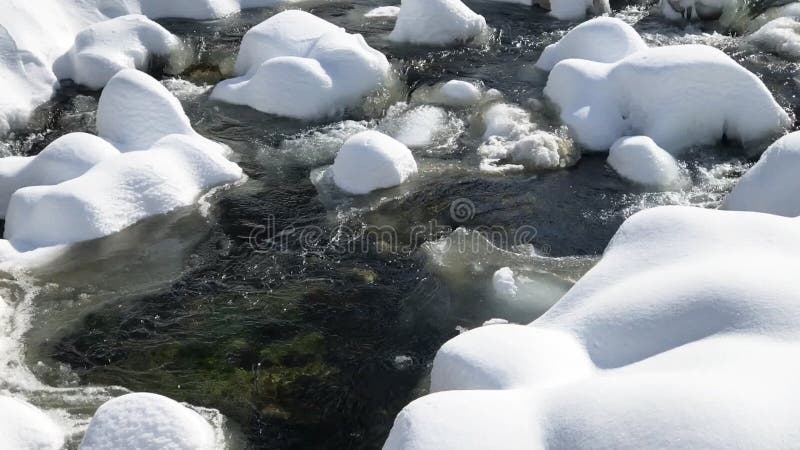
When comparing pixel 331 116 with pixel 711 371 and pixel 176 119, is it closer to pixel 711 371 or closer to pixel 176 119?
pixel 176 119

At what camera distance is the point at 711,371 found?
608cm

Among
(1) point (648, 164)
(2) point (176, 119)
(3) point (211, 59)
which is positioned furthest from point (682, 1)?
(2) point (176, 119)

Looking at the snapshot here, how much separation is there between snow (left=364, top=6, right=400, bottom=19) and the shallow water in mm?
4117

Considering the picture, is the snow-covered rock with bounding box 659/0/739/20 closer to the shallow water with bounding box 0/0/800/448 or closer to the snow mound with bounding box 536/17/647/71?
the snow mound with bounding box 536/17/647/71

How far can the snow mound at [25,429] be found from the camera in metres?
6.73

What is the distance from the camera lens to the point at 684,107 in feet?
38.1

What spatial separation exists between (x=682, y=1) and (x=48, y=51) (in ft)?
35.8

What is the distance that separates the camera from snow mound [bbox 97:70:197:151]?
1138cm

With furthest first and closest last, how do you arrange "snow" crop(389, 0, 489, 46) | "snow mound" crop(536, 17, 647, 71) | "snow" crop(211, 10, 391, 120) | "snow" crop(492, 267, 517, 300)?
1. "snow" crop(389, 0, 489, 46)
2. "snow mound" crop(536, 17, 647, 71)
3. "snow" crop(211, 10, 391, 120)
4. "snow" crop(492, 267, 517, 300)

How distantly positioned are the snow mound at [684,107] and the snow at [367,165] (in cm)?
276

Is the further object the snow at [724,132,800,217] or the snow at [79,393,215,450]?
the snow at [724,132,800,217]

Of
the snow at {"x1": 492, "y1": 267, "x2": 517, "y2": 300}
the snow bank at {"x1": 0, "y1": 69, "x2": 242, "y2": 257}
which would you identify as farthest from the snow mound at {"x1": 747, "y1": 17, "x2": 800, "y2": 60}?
the snow bank at {"x1": 0, "y1": 69, "x2": 242, "y2": 257}

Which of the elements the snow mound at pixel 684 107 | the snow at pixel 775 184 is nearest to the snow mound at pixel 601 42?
the snow mound at pixel 684 107

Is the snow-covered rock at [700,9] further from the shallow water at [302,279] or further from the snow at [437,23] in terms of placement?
the snow at [437,23]
